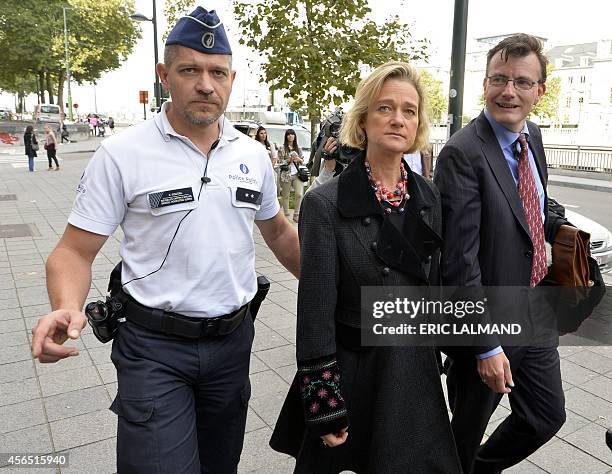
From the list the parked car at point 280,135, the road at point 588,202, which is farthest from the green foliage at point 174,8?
the road at point 588,202

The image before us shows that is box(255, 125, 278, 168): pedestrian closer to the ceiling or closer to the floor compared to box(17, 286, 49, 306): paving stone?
closer to the ceiling

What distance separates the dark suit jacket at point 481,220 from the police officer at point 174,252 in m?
0.78

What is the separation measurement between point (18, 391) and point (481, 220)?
10.5 ft

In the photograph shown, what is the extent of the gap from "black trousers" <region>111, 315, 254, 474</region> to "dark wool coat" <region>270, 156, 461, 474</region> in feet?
0.83

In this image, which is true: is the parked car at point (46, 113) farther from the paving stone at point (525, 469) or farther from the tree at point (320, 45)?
the paving stone at point (525, 469)

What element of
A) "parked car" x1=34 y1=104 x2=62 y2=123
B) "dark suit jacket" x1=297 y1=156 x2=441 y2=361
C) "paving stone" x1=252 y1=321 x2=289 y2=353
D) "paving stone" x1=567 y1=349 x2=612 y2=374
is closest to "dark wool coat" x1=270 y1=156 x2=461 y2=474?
"dark suit jacket" x1=297 y1=156 x2=441 y2=361

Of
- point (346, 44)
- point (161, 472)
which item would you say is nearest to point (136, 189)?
point (161, 472)

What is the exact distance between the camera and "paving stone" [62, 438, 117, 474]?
2.85 meters

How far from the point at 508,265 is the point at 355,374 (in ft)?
2.51

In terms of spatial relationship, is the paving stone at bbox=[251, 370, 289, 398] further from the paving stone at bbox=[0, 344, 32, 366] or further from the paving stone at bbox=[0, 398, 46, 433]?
the paving stone at bbox=[0, 344, 32, 366]

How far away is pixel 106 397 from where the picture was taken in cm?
363

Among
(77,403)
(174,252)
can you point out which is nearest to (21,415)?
(77,403)

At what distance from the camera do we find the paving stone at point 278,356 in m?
4.23

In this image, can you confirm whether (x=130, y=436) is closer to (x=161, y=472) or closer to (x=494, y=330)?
(x=161, y=472)
